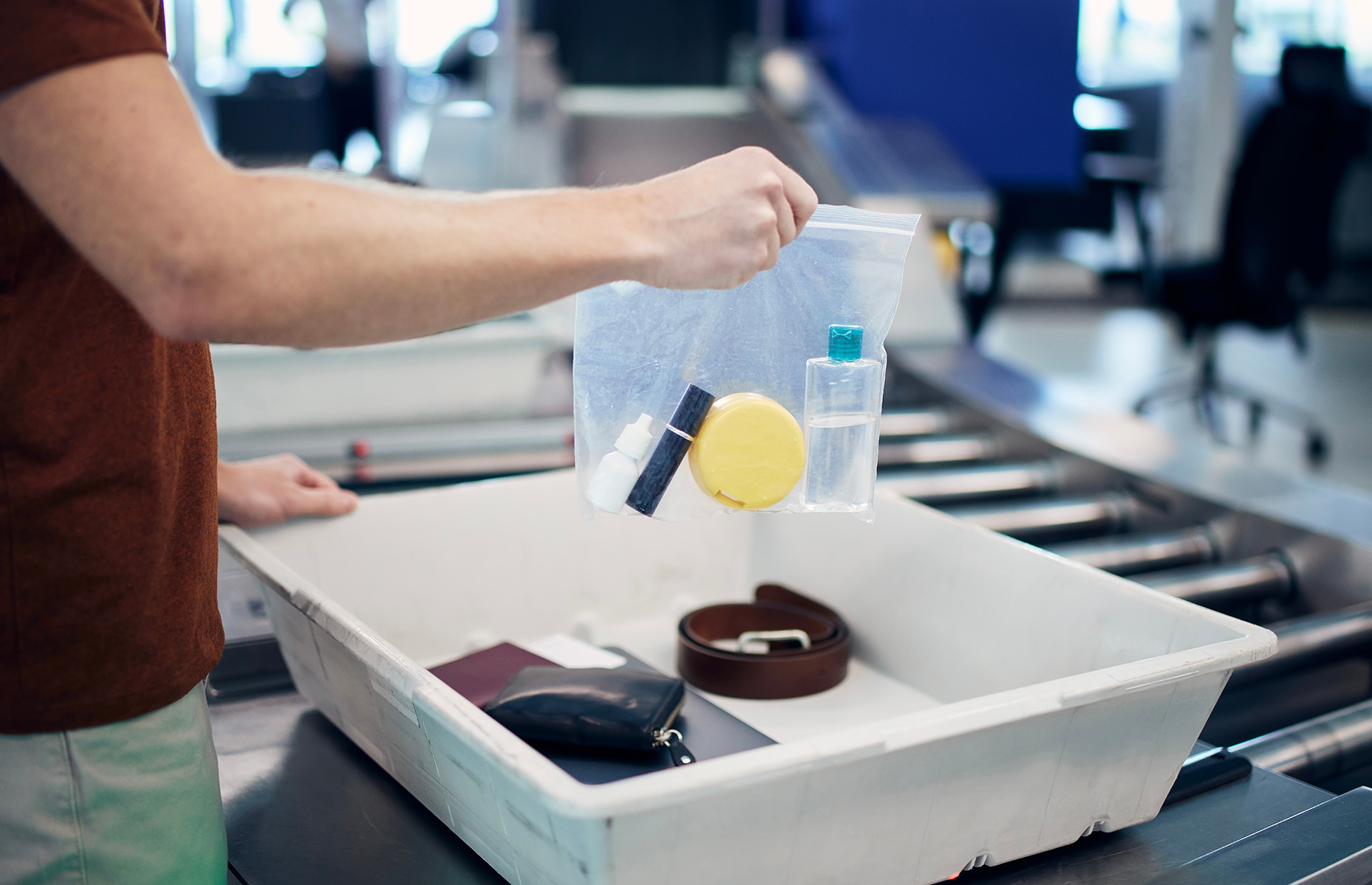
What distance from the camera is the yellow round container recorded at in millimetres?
730

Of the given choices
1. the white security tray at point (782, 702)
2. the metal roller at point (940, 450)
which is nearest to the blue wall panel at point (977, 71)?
the metal roller at point (940, 450)

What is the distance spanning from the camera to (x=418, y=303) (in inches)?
20.6

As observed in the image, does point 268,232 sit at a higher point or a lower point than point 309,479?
higher

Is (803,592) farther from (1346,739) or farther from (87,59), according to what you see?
(87,59)

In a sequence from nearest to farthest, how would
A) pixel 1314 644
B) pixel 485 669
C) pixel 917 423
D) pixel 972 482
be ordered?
pixel 485 669 < pixel 1314 644 < pixel 972 482 < pixel 917 423

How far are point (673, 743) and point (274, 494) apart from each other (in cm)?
46

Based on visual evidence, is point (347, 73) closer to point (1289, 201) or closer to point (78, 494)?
point (1289, 201)

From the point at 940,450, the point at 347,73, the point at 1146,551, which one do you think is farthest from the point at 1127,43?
the point at 1146,551

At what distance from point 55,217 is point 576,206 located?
0.24m

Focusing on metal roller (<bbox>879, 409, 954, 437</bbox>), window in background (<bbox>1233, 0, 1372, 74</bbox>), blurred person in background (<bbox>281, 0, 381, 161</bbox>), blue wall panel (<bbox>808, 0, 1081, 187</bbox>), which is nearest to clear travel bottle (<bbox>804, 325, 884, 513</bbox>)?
metal roller (<bbox>879, 409, 954, 437</bbox>)

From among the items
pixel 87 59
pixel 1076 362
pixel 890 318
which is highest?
pixel 87 59

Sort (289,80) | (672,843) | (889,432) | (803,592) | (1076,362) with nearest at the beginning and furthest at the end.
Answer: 1. (672,843)
2. (803,592)
3. (889,432)
4. (1076,362)
5. (289,80)

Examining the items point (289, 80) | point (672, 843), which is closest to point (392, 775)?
point (672, 843)

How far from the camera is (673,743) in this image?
2.57 feet
